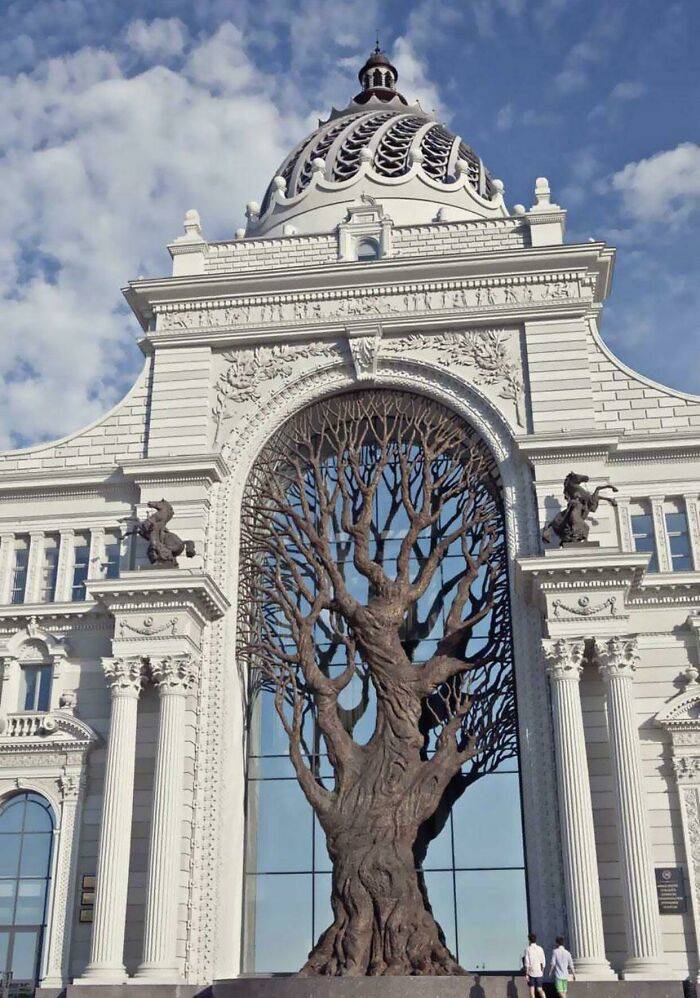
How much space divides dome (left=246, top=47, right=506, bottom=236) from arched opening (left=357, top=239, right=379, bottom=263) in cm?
273

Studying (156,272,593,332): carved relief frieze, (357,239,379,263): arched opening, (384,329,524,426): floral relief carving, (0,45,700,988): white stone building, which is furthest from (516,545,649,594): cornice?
(357,239,379,263): arched opening

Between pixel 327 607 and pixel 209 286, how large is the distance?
32.9 feet

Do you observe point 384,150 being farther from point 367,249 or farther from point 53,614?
point 53,614

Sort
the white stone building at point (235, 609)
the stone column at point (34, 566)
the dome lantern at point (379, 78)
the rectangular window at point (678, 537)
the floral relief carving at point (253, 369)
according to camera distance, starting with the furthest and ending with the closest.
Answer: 1. the dome lantern at point (379, 78)
2. the floral relief carving at point (253, 369)
3. the stone column at point (34, 566)
4. the rectangular window at point (678, 537)
5. the white stone building at point (235, 609)

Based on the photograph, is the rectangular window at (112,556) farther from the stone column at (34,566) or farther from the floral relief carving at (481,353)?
the floral relief carving at (481,353)

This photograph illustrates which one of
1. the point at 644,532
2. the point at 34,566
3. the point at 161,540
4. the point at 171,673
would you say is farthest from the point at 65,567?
the point at 644,532

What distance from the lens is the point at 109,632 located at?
28812mm

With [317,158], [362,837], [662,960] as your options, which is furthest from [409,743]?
[317,158]

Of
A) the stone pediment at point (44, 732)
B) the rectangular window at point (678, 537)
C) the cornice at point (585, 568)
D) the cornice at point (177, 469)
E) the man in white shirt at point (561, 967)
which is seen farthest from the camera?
the cornice at point (177, 469)

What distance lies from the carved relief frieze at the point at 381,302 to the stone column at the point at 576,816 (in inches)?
400

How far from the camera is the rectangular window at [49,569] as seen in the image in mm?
29953

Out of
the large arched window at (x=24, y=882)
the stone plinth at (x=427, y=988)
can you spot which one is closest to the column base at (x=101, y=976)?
the large arched window at (x=24, y=882)

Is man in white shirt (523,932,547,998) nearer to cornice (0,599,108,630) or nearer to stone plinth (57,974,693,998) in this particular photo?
stone plinth (57,974,693,998)

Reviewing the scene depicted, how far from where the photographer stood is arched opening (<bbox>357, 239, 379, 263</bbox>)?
32.7 m
